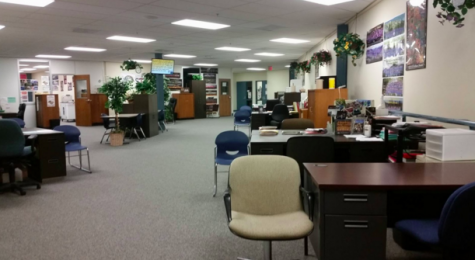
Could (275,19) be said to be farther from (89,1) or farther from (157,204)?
(157,204)

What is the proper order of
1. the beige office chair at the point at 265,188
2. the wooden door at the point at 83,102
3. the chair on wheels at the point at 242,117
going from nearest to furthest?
1. the beige office chair at the point at 265,188
2. the chair on wheels at the point at 242,117
3. the wooden door at the point at 83,102

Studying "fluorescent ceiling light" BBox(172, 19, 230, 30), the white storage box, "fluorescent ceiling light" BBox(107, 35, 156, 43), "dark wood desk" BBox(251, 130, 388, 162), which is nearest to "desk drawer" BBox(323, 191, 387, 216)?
the white storage box

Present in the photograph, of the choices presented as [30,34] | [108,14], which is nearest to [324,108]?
[108,14]

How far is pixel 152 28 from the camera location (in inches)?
325

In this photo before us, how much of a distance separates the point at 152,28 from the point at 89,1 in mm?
2466

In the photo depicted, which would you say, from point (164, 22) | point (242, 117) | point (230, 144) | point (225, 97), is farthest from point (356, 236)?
point (225, 97)

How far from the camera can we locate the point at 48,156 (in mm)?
5504

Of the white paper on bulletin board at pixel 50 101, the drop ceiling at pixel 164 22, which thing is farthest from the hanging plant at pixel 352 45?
the white paper on bulletin board at pixel 50 101

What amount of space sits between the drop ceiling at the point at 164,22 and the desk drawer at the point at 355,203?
461 centimetres

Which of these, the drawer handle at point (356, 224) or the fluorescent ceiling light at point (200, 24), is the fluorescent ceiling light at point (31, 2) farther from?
the drawer handle at point (356, 224)

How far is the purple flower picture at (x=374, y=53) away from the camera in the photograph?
5.74 m

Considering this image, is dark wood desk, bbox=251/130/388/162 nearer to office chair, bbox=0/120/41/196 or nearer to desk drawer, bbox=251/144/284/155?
desk drawer, bbox=251/144/284/155

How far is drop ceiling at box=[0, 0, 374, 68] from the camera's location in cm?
625

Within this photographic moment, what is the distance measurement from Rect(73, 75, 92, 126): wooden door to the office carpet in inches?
354
